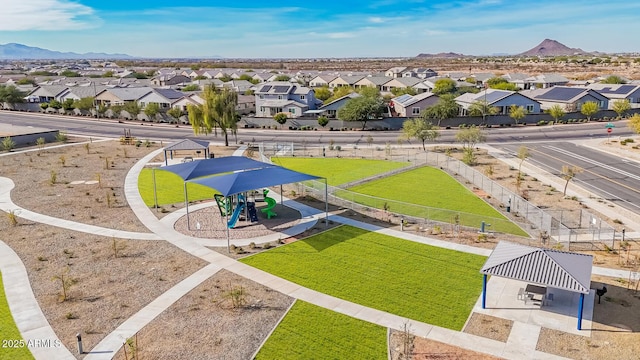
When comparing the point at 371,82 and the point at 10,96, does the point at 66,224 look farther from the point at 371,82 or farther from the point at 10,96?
the point at 371,82

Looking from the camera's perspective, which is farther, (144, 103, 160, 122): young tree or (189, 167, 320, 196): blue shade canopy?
(144, 103, 160, 122): young tree

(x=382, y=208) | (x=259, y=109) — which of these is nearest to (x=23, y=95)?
(x=259, y=109)

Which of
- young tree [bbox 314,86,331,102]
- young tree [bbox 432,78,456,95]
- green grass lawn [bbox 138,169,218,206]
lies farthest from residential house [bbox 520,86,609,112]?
green grass lawn [bbox 138,169,218,206]

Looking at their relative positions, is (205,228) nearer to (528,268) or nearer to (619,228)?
(528,268)

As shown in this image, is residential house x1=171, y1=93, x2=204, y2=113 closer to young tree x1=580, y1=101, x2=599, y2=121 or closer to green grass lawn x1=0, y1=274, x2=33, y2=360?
green grass lawn x1=0, y1=274, x2=33, y2=360

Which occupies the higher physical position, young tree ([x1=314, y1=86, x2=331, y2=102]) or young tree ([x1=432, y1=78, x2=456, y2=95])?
young tree ([x1=432, y1=78, x2=456, y2=95])

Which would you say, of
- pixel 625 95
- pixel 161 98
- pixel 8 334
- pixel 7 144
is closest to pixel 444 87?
pixel 625 95

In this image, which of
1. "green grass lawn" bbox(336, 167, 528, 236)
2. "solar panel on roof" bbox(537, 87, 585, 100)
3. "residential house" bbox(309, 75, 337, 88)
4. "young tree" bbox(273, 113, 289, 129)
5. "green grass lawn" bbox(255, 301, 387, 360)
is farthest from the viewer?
"residential house" bbox(309, 75, 337, 88)

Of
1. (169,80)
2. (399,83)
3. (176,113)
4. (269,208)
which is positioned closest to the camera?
(269,208)
